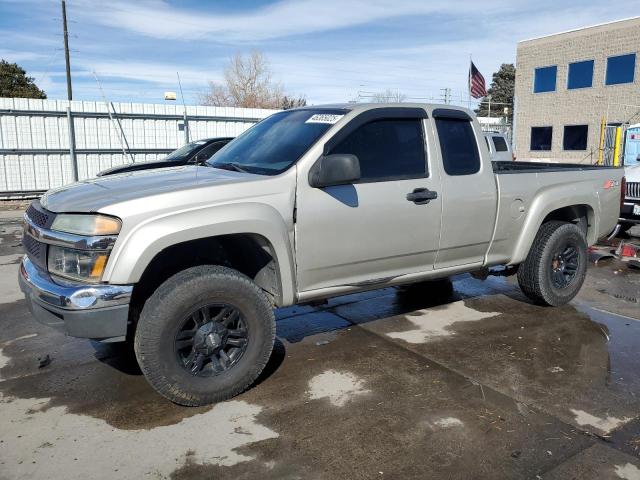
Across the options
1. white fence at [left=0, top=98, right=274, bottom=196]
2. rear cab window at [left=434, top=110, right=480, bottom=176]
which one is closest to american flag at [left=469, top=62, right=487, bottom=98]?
white fence at [left=0, top=98, right=274, bottom=196]

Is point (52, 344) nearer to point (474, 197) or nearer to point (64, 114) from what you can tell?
point (474, 197)

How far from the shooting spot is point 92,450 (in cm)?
306

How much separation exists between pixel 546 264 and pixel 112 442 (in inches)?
167

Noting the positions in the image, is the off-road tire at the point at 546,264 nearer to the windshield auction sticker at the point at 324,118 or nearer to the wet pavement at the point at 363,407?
the wet pavement at the point at 363,407

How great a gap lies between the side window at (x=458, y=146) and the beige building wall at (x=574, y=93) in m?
25.6

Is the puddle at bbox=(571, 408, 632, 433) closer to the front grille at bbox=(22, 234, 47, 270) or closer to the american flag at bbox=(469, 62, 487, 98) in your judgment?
the front grille at bbox=(22, 234, 47, 270)

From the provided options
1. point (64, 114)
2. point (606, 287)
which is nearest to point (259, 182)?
point (606, 287)

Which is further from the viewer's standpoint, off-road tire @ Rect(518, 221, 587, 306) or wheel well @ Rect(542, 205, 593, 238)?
wheel well @ Rect(542, 205, 593, 238)

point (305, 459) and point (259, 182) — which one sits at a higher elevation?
point (259, 182)

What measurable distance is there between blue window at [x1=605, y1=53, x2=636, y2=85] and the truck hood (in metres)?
28.3

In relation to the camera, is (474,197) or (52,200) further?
(474,197)

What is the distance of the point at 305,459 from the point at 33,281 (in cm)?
204

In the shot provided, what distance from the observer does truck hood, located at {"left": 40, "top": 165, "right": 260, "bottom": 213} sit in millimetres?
3324

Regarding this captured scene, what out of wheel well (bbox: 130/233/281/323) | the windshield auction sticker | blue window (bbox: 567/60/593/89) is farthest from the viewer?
blue window (bbox: 567/60/593/89)
